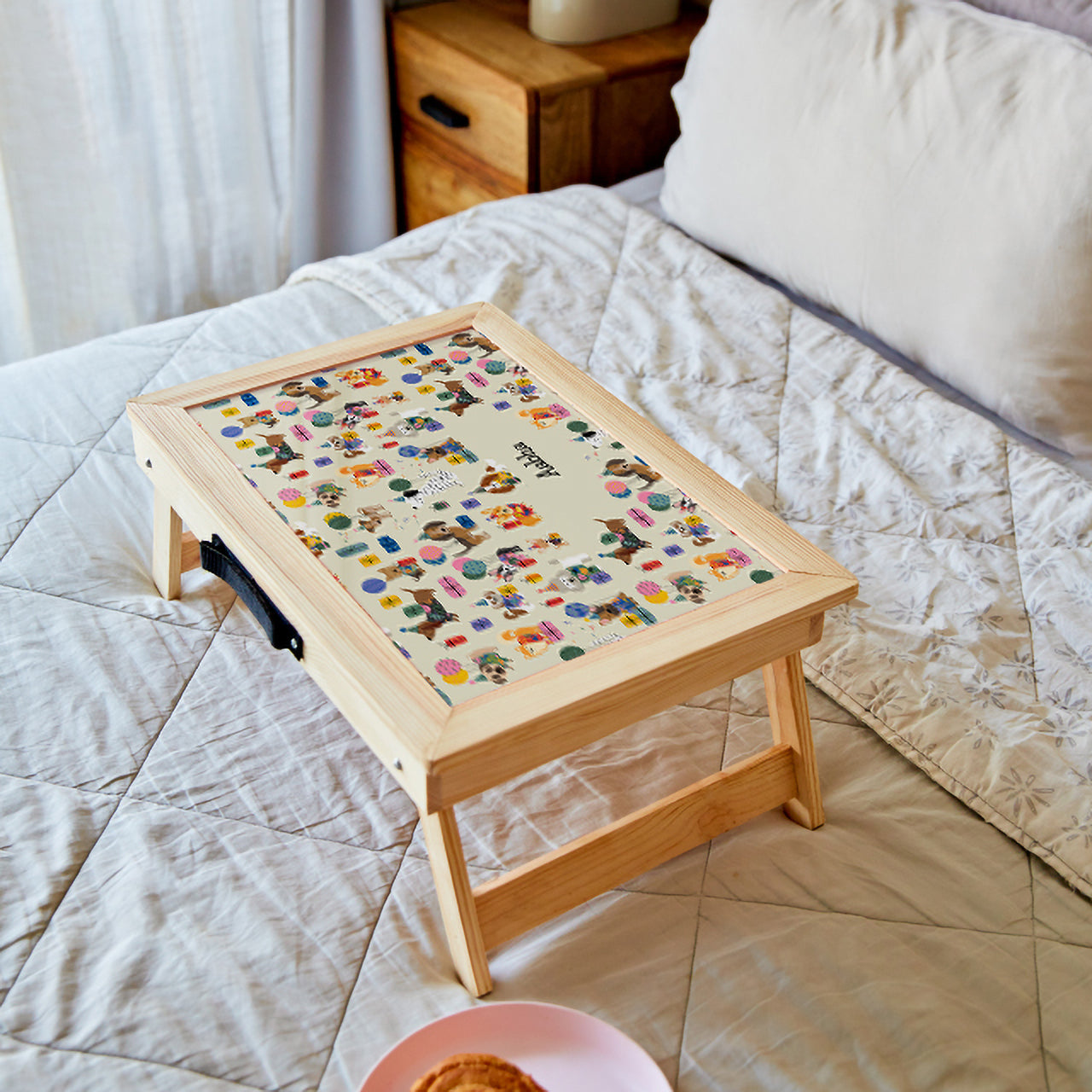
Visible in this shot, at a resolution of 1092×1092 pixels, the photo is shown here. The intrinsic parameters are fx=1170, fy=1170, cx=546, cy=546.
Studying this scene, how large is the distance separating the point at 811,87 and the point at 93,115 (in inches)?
49.1

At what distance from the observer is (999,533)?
4.33ft

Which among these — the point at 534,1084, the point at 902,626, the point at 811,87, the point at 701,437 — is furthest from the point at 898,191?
the point at 534,1084

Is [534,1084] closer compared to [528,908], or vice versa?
[534,1084]

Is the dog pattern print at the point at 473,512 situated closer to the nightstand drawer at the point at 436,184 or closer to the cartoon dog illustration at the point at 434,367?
the cartoon dog illustration at the point at 434,367

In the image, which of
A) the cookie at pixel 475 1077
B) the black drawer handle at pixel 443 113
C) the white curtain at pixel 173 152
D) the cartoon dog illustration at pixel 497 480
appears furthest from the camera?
the black drawer handle at pixel 443 113

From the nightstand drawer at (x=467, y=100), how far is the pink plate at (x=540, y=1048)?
1.55 meters

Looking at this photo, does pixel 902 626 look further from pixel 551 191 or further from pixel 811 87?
pixel 551 191

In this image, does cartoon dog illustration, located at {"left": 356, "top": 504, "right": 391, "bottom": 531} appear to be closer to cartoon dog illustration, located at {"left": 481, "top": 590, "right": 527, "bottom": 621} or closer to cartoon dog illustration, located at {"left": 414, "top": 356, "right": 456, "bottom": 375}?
cartoon dog illustration, located at {"left": 481, "top": 590, "right": 527, "bottom": 621}

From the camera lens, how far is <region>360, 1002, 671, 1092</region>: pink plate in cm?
82

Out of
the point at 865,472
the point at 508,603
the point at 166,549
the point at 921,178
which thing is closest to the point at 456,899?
the point at 508,603

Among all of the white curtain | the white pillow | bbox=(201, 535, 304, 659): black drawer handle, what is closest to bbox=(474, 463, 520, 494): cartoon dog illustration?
bbox=(201, 535, 304, 659): black drawer handle

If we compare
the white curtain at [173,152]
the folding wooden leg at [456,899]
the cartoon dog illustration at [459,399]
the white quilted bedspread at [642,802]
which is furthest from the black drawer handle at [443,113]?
the folding wooden leg at [456,899]

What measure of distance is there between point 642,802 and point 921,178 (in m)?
0.88

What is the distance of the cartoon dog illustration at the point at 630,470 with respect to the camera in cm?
109
